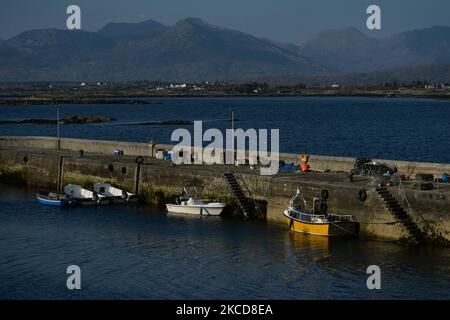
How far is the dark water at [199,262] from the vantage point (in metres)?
32.1

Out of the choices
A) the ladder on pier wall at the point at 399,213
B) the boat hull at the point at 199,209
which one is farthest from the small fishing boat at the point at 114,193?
the ladder on pier wall at the point at 399,213

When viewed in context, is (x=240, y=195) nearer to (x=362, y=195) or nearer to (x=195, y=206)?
(x=195, y=206)

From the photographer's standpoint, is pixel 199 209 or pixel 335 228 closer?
pixel 335 228

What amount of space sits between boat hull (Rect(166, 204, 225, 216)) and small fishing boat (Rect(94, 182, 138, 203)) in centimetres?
437

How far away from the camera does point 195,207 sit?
45844 millimetres

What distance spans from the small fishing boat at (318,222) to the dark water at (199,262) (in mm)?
486

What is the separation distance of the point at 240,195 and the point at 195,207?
8.13 feet

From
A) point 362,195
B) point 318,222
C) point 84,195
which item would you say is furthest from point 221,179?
point 362,195

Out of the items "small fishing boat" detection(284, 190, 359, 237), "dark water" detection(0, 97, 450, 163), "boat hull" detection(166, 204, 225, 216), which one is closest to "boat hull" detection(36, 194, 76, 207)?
"boat hull" detection(166, 204, 225, 216)

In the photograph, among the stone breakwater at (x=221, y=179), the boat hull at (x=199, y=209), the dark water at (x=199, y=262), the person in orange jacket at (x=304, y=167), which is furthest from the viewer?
the person in orange jacket at (x=304, y=167)

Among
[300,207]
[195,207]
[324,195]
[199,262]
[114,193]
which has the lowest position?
[199,262]

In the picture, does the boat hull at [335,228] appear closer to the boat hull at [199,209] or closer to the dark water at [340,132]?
the boat hull at [199,209]
